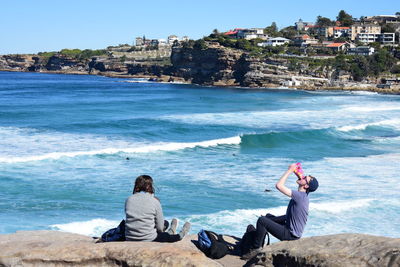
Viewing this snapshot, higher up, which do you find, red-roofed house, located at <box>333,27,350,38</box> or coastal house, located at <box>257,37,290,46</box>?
red-roofed house, located at <box>333,27,350,38</box>

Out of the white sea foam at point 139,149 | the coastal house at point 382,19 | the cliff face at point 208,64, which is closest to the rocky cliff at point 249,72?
the cliff face at point 208,64

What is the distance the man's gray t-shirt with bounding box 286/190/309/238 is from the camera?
270 inches

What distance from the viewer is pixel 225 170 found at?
21.3 metres

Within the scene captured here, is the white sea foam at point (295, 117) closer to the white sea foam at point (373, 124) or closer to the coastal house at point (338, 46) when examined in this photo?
the white sea foam at point (373, 124)

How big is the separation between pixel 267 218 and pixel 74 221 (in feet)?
25.4

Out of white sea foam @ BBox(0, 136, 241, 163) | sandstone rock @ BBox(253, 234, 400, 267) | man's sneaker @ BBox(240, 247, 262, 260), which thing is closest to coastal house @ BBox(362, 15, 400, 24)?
white sea foam @ BBox(0, 136, 241, 163)

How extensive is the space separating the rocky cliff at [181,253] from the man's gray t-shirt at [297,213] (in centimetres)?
68

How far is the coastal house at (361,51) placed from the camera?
121 metres

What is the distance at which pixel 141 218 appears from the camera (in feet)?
22.0

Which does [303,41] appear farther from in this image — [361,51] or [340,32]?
[340,32]

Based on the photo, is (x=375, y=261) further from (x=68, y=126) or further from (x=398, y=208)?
(x=68, y=126)

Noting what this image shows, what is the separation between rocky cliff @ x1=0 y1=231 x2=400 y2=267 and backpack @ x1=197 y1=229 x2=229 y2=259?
0.34 m

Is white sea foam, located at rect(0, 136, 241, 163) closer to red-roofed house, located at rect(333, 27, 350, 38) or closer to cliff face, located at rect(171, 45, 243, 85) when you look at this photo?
cliff face, located at rect(171, 45, 243, 85)

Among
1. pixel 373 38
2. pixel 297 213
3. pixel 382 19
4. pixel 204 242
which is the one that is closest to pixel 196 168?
pixel 204 242
